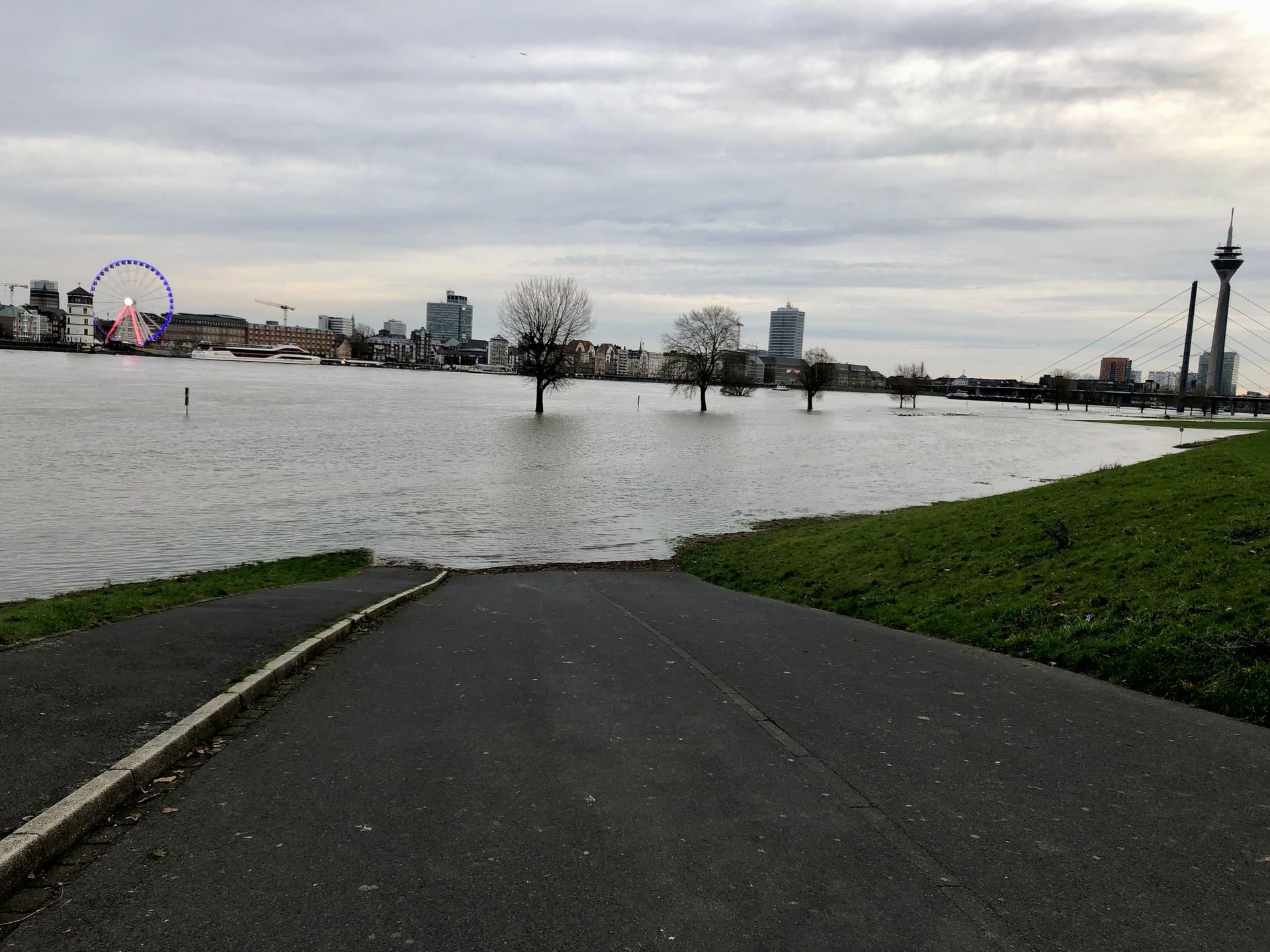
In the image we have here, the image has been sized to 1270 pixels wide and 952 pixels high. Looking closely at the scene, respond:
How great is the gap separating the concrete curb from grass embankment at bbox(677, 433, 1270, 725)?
802 centimetres

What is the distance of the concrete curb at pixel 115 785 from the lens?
4289mm

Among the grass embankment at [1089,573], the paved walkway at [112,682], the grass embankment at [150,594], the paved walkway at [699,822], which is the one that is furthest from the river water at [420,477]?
the paved walkway at [699,822]

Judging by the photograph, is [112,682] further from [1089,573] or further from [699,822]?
[1089,573]

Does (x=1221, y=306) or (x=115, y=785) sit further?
(x=1221, y=306)

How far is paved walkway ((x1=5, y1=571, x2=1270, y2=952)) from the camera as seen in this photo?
4.00m

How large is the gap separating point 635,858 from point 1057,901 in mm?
2137

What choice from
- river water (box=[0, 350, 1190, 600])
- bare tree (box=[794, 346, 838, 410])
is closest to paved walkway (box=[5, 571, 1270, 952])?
river water (box=[0, 350, 1190, 600])

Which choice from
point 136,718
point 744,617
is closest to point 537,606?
point 744,617

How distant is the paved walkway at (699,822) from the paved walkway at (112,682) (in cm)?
65

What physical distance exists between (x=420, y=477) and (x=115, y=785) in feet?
102

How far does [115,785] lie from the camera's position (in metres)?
5.09

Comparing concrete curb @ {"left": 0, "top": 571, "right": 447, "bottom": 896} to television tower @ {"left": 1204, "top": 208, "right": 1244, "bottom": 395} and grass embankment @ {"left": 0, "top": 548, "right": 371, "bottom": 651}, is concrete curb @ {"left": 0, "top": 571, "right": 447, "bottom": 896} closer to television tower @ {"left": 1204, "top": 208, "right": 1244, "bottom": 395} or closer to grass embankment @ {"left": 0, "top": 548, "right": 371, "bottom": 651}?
grass embankment @ {"left": 0, "top": 548, "right": 371, "bottom": 651}

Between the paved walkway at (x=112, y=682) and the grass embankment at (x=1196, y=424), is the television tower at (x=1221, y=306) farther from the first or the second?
the paved walkway at (x=112, y=682)

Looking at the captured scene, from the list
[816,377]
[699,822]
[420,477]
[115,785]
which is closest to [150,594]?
[115,785]
